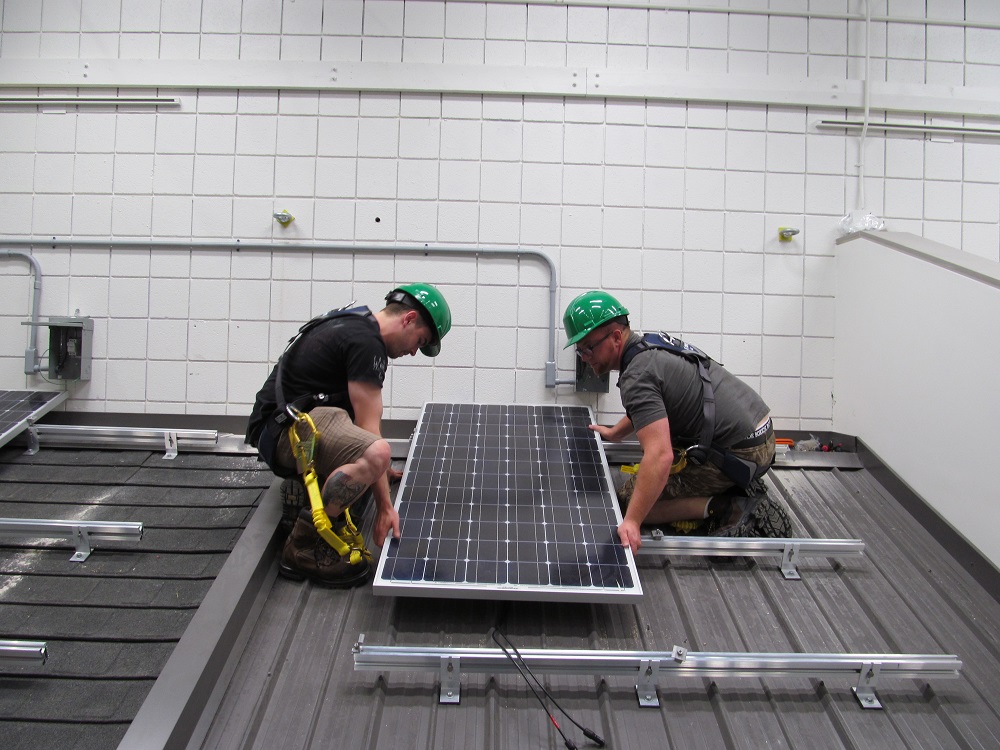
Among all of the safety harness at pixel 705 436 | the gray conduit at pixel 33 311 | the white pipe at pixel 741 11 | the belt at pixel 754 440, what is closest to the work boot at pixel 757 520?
the safety harness at pixel 705 436

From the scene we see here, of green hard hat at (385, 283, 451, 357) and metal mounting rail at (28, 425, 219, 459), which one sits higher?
green hard hat at (385, 283, 451, 357)

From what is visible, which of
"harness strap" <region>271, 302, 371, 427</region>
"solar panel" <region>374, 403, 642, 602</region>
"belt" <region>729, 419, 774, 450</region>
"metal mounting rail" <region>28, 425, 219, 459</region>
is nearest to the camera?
"solar panel" <region>374, 403, 642, 602</region>

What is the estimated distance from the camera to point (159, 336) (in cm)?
316

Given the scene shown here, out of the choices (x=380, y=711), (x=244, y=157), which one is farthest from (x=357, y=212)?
(x=380, y=711)

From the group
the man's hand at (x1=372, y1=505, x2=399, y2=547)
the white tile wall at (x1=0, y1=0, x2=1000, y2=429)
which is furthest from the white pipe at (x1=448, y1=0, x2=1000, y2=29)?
the man's hand at (x1=372, y1=505, x2=399, y2=547)

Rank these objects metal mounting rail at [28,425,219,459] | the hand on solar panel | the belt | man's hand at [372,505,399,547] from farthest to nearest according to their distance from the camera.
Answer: metal mounting rail at [28,425,219,459]
the hand on solar panel
the belt
man's hand at [372,505,399,547]

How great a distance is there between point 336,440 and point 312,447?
0.30 ft

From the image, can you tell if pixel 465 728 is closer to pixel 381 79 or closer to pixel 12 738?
pixel 12 738

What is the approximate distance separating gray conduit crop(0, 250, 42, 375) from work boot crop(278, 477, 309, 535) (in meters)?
2.14

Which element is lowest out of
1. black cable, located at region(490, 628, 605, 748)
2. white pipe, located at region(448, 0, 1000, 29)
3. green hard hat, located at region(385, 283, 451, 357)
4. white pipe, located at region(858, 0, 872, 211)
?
black cable, located at region(490, 628, 605, 748)

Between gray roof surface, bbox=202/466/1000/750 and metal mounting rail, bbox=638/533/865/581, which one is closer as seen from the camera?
gray roof surface, bbox=202/466/1000/750

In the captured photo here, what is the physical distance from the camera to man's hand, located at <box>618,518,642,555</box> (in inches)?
78.5

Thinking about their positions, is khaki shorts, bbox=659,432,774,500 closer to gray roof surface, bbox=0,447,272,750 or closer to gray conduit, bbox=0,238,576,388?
gray conduit, bbox=0,238,576,388

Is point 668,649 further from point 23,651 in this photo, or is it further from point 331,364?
point 23,651
